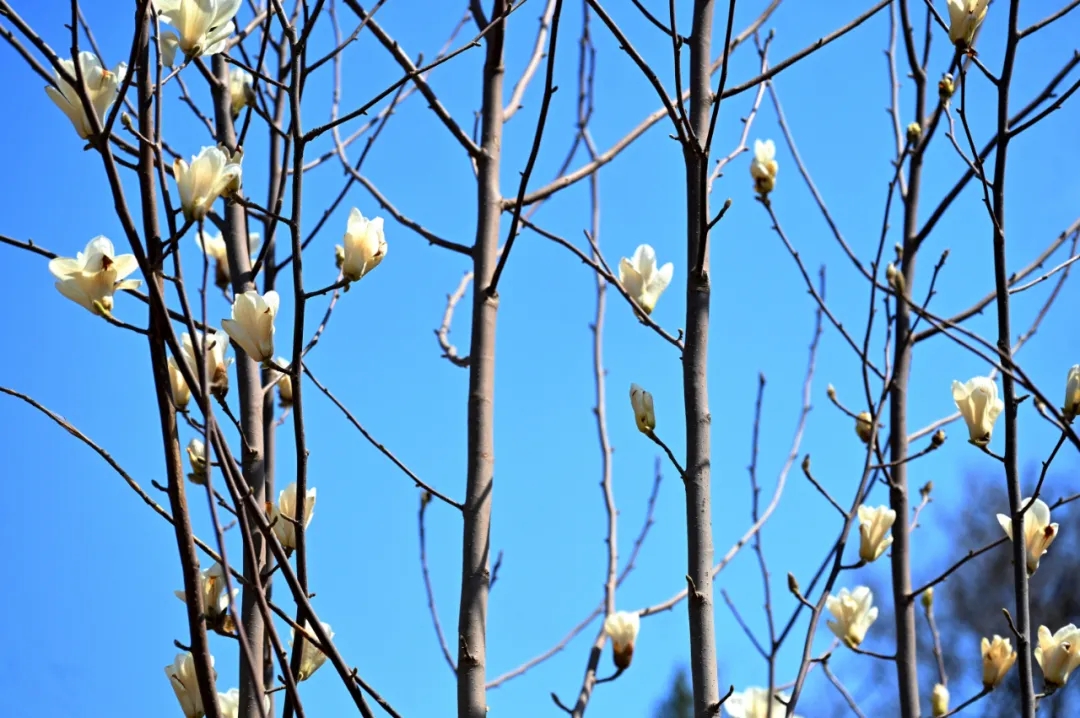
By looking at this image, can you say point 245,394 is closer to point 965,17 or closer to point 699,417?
point 699,417

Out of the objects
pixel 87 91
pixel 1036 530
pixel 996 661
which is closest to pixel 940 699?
pixel 996 661

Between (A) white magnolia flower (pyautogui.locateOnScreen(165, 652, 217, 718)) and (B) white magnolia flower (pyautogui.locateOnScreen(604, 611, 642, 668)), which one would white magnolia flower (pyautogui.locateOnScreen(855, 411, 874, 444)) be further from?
(A) white magnolia flower (pyautogui.locateOnScreen(165, 652, 217, 718))

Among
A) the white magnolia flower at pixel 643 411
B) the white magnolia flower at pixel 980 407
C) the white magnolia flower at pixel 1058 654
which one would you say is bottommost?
the white magnolia flower at pixel 1058 654

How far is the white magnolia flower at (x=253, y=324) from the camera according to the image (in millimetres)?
1088

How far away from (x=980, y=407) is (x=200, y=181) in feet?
3.45

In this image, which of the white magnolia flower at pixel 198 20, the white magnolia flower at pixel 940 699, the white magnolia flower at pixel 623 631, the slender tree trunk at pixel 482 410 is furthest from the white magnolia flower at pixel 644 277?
the white magnolia flower at pixel 940 699

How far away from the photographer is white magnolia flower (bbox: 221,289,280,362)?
1088mm

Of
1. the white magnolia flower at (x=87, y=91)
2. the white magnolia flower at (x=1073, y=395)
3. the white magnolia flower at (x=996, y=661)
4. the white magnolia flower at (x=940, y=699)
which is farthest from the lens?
the white magnolia flower at (x=940, y=699)

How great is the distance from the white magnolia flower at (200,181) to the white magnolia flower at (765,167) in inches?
48.0

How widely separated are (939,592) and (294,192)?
8276 mm

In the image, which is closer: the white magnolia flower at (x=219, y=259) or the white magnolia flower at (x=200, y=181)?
the white magnolia flower at (x=200, y=181)

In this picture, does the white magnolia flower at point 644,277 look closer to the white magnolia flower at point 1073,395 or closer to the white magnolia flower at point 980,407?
the white magnolia flower at point 980,407

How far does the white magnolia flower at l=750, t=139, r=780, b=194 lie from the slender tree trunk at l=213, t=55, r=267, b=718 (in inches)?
35.9

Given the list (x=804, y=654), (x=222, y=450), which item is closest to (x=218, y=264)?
(x=222, y=450)
